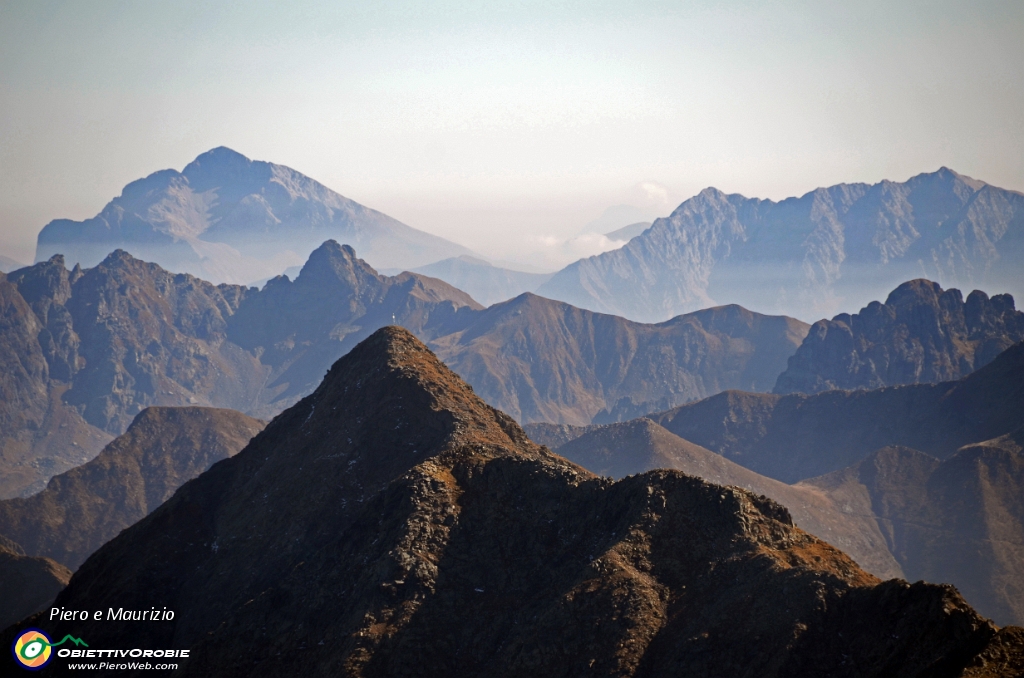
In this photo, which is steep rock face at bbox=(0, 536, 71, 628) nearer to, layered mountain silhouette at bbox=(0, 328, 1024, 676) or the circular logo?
layered mountain silhouette at bbox=(0, 328, 1024, 676)

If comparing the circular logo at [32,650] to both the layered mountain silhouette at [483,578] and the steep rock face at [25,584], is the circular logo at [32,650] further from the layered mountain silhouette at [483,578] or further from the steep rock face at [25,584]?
the steep rock face at [25,584]

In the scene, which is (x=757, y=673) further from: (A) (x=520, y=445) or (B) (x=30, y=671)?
(B) (x=30, y=671)

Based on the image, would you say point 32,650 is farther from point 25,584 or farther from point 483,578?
point 25,584

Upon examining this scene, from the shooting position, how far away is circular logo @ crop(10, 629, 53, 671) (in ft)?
260

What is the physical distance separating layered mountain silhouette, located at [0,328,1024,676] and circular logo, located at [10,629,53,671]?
2429 millimetres

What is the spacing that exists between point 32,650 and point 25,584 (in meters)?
90.1

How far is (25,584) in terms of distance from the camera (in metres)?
159

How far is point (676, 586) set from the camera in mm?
66062

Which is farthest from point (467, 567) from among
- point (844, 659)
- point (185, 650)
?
point (844, 659)

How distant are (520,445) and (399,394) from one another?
1326cm

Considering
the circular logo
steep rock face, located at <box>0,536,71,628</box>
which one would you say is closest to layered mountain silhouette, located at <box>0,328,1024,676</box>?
the circular logo

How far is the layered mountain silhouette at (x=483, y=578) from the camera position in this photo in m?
58.8

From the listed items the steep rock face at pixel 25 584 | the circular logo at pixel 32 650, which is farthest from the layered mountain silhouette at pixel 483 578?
the steep rock face at pixel 25 584

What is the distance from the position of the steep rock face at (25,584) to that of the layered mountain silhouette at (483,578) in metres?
71.8
